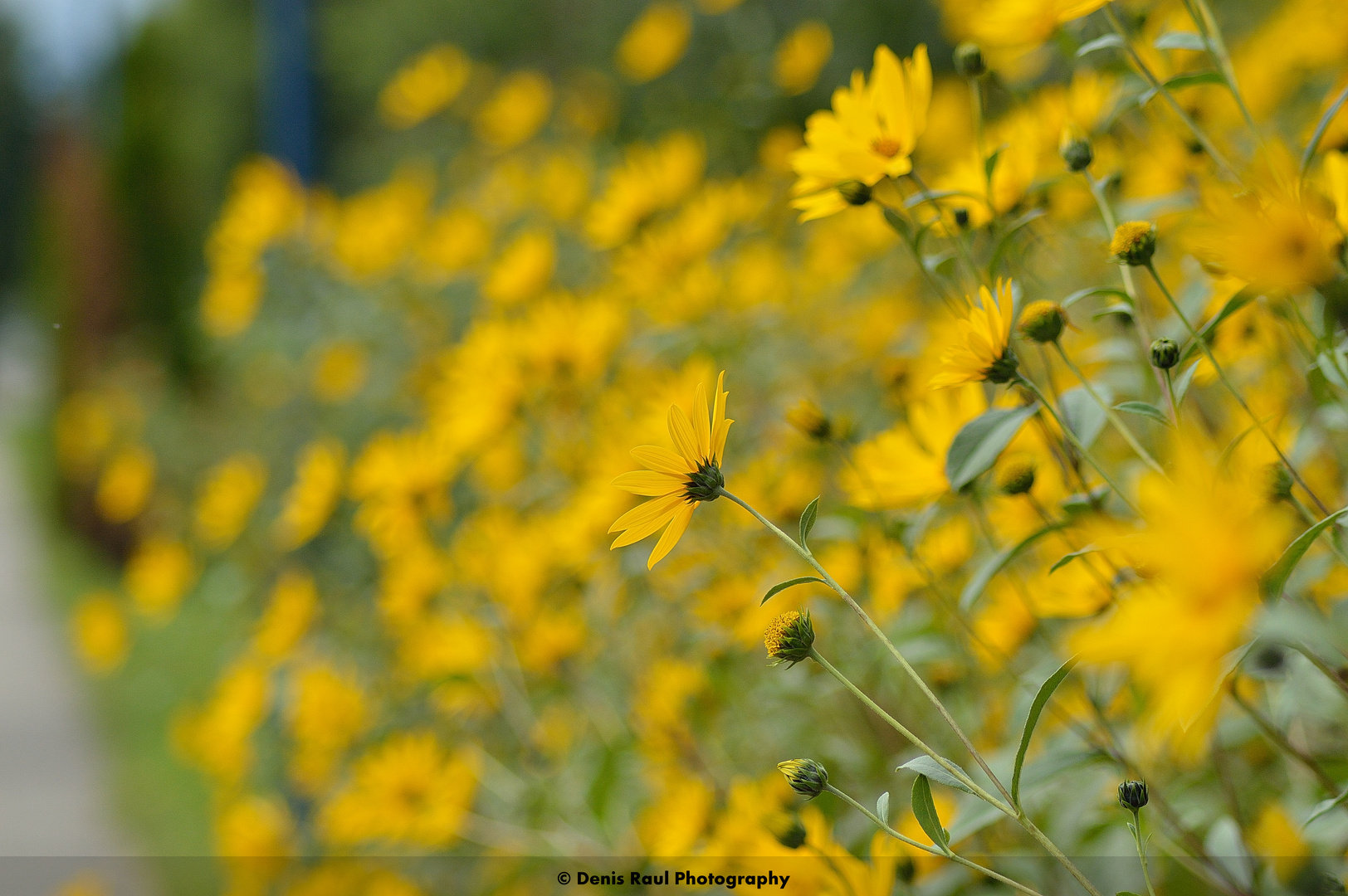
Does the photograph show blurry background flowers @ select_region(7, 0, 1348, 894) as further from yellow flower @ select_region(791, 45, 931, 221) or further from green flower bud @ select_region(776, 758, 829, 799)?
green flower bud @ select_region(776, 758, 829, 799)

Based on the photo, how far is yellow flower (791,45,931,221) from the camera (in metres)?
0.66

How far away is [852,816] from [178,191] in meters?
7.94

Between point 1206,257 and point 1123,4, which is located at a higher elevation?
point 1123,4

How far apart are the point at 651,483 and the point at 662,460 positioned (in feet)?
0.07

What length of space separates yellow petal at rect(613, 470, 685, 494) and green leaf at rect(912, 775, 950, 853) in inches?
7.7

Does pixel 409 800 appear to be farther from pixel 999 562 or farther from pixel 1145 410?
pixel 1145 410

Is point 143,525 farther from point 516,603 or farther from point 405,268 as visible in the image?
point 516,603

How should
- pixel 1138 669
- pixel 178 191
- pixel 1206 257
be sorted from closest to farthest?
pixel 1138 669 → pixel 1206 257 → pixel 178 191

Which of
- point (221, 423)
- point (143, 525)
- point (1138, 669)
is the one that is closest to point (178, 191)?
point (143, 525)

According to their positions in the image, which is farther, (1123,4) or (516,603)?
(516,603)

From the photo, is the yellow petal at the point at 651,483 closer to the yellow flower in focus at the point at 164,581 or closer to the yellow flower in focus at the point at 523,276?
the yellow flower in focus at the point at 523,276

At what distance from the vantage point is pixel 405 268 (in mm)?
2270

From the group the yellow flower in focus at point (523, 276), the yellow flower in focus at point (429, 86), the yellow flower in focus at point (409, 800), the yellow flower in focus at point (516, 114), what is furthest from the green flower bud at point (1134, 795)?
the yellow flower in focus at point (429, 86)

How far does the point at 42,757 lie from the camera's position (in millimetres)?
3637
